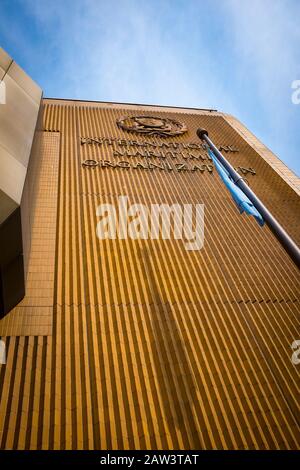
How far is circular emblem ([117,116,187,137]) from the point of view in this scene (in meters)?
14.0

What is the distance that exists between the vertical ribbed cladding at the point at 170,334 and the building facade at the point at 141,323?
23 mm

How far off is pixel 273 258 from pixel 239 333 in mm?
2858

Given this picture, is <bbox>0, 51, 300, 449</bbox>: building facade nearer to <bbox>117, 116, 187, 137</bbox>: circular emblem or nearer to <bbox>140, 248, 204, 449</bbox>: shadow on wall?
<bbox>140, 248, 204, 449</bbox>: shadow on wall

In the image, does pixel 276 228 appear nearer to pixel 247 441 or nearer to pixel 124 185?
pixel 247 441

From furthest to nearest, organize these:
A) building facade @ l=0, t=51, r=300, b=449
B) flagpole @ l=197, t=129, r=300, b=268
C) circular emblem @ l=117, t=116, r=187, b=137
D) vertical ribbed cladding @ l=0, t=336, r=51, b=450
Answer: circular emblem @ l=117, t=116, r=187, b=137
building facade @ l=0, t=51, r=300, b=449
flagpole @ l=197, t=129, r=300, b=268
vertical ribbed cladding @ l=0, t=336, r=51, b=450

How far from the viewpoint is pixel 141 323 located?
639 cm

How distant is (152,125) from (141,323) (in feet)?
34.8

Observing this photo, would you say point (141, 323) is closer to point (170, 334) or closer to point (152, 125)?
point (170, 334)

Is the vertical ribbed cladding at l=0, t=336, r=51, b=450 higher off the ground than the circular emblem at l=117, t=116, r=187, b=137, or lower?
lower

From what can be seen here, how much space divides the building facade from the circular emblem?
369cm

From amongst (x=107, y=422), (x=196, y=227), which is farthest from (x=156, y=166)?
(x=107, y=422)

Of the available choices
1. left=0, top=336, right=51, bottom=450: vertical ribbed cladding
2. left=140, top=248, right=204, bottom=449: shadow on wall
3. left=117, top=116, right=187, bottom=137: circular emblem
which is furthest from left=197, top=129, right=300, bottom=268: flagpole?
left=117, top=116, right=187, bottom=137: circular emblem
